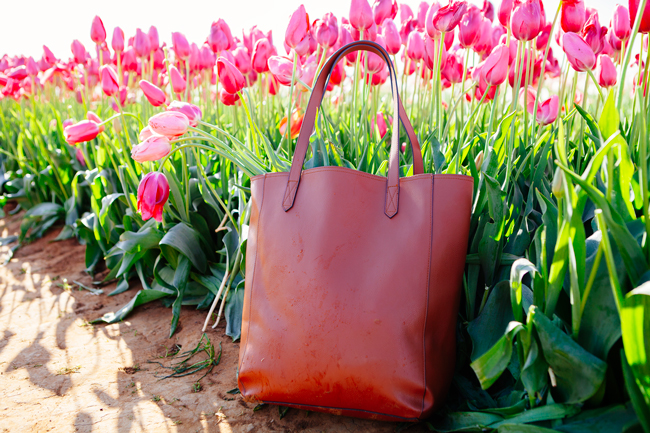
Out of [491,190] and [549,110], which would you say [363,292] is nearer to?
[491,190]

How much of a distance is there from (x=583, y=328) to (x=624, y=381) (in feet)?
0.35

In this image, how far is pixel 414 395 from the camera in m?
1.01

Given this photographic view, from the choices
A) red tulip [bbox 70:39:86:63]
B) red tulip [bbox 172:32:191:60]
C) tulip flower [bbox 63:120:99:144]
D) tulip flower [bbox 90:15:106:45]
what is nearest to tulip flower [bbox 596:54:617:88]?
tulip flower [bbox 63:120:99:144]

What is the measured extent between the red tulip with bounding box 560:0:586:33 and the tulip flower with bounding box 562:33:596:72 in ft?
0.11

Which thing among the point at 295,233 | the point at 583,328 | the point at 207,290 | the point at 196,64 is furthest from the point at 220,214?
the point at 583,328

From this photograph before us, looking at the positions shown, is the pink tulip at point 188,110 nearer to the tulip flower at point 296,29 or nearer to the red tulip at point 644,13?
the tulip flower at point 296,29

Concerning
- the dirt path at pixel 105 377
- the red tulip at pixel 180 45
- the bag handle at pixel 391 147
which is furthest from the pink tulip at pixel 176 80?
the bag handle at pixel 391 147

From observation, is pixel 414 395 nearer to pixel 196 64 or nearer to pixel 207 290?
pixel 207 290

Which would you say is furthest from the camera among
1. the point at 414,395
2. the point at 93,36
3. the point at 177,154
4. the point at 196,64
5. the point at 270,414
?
the point at 196,64

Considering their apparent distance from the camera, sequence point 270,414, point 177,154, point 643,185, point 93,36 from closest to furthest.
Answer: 1. point 643,185
2. point 270,414
3. point 177,154
4. point 93,36

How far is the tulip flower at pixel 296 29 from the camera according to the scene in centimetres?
155

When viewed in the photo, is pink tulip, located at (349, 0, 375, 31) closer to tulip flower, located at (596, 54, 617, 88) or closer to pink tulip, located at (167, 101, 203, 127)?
pink tulip, located at (167, 101, 203, 127)

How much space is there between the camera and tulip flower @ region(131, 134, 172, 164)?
1.27m

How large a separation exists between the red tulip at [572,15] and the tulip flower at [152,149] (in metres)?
1.14
